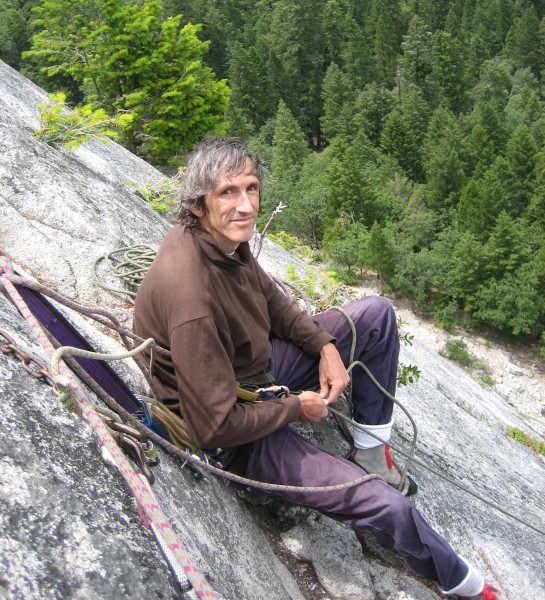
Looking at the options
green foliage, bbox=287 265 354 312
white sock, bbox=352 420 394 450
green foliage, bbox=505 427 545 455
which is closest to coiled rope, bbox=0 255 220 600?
white sock, bbox=352 420 394 450

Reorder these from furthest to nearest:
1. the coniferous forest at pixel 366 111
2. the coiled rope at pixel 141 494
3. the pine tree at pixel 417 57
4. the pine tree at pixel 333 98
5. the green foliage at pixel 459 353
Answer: the pine tree at pixel 417 57, the pine tree at pixel 333 98, the green foliage at pixel 459 353, the coniferous forest at pixel 366 111, the coiled rope at pixel 141 494

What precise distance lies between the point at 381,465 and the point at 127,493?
196cm

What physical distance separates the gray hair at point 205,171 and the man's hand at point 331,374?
1.10 metres

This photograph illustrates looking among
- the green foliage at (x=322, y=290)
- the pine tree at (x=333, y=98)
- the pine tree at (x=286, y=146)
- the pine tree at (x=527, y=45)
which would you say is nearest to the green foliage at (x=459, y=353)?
the pine tree at (x=286, y=146)

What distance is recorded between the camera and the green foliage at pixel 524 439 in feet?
27.3

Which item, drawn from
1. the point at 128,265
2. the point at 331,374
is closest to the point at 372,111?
the point at 128,265

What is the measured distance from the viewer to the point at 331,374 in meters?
3.82

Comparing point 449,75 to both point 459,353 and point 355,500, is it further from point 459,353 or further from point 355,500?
point 355,500

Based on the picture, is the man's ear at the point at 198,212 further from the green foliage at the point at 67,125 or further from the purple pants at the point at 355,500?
the green foliage at the point at 67,125

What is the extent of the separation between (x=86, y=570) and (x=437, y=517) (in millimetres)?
2833

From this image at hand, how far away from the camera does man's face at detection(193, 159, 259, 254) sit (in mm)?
3387

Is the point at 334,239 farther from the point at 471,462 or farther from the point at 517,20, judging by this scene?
the point at 517,20

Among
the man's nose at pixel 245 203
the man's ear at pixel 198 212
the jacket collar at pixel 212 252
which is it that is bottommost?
the jacket collar at pixel 212 252

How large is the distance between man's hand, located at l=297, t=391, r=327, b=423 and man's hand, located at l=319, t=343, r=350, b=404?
17 cm
